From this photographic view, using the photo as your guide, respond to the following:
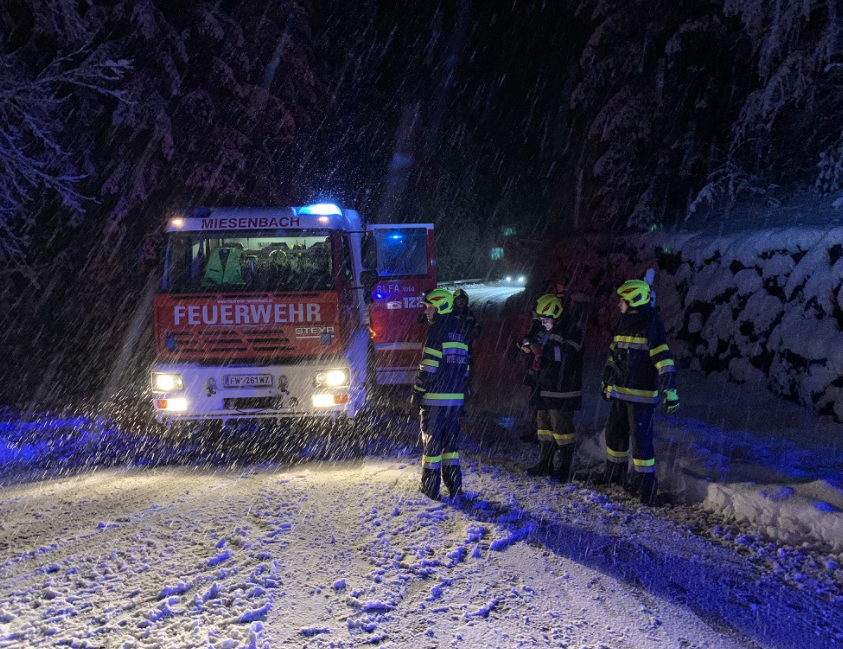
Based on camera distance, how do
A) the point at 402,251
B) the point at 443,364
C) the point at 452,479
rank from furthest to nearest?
1. the point at 402,251
2. the point at 452,479
3. the point at 443,364

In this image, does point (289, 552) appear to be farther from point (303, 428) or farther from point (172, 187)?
point (172, 187)

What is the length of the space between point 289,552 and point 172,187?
1153 cm

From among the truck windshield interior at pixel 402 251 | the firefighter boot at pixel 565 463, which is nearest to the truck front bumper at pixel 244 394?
the firefighter boot at pixel 565 463

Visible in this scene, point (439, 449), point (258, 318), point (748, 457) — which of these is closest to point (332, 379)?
point (258, 318)

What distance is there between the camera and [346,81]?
2378cm

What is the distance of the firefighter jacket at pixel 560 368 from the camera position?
6566 mm

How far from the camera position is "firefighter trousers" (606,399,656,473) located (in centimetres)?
602

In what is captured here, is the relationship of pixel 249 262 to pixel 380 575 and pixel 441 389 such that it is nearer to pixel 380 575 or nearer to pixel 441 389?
pixel 441 389

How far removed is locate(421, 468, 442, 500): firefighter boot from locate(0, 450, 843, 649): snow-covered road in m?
0.14

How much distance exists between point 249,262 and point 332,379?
69.5 inches

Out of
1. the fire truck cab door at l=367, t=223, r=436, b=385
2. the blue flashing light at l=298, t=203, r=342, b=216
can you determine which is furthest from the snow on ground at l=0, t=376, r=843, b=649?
the fire truck cab door at l=367, t=223, r=436, b=385

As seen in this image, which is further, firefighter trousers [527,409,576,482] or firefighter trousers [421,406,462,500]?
firefighter trousers [527,409,576,482]

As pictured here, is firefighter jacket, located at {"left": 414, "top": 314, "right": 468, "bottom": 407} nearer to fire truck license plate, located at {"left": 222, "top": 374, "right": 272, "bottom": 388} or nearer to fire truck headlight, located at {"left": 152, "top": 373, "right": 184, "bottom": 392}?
fire truck license plate, located at {"left": 222, "top": 374, "right": 272, "bottom": 388}

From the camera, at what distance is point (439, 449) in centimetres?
581
